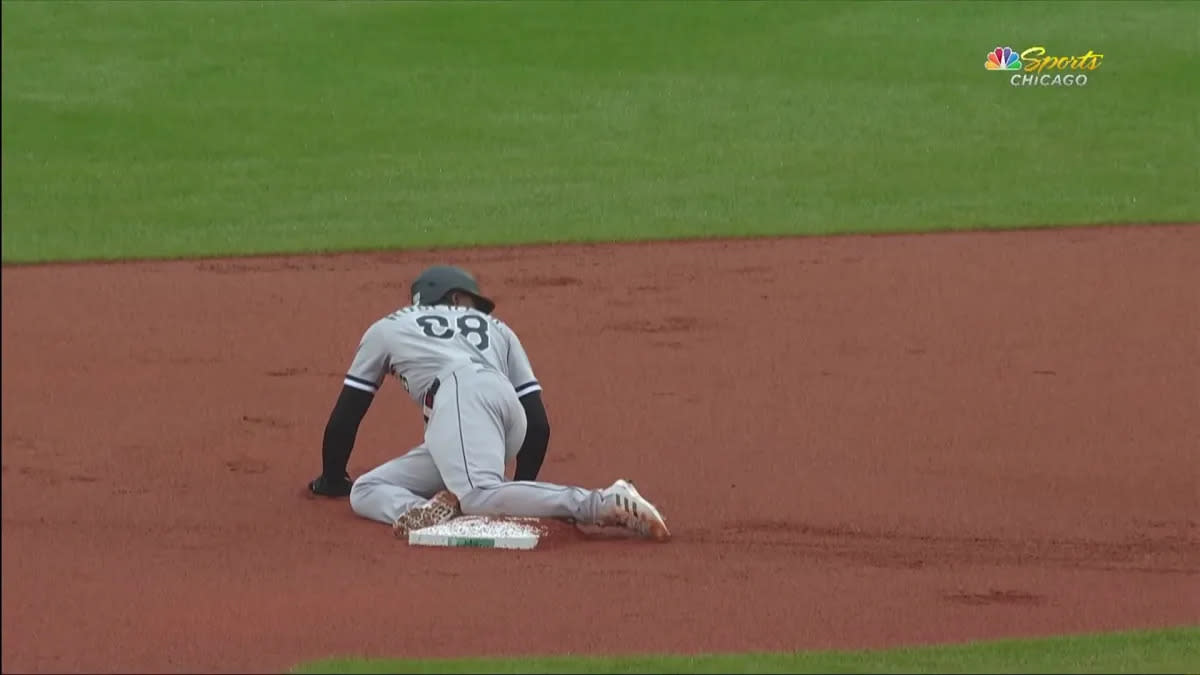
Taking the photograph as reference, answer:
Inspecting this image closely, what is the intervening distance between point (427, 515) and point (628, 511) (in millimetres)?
838

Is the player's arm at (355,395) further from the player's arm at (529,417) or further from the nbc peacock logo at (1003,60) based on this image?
the nbc peacock logo at (1003,60)

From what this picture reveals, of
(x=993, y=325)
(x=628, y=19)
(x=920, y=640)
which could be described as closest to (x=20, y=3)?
(x=628, y=19)

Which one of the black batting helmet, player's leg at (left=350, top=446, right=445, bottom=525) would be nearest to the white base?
player's leg at (left=350, top=446, right=445, bottom=525)

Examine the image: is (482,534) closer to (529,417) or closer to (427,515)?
(427,515)

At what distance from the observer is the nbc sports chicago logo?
2102 centimetres

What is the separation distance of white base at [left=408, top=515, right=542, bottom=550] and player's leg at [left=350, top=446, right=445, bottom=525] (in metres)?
0.30

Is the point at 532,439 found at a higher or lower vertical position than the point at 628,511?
higher

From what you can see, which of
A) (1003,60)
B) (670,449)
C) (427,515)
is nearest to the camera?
(427,515)

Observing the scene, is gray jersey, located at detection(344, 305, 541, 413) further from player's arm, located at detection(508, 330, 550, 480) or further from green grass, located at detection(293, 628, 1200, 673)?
green grass, located at detection(293, 628, 1200, 673)

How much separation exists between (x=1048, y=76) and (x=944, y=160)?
3856 mm

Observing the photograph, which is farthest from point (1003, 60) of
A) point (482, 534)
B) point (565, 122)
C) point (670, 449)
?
point (482, 534)

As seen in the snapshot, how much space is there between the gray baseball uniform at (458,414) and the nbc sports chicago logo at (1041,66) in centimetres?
1385

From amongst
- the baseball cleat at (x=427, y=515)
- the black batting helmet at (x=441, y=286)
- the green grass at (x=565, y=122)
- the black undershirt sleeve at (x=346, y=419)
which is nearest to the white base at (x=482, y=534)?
the baseball cleat at (x=427, y=515)

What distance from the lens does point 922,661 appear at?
20.3 ft
